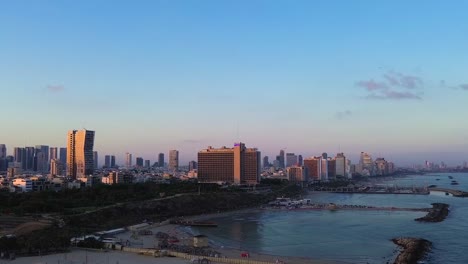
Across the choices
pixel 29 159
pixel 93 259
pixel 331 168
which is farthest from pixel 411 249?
pixel 331 168

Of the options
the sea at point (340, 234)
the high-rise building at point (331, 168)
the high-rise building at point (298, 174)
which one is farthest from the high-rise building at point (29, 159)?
the sea at point (340, 234)

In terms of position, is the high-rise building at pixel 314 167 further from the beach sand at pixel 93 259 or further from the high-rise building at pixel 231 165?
the beach sand at pixel 93 259

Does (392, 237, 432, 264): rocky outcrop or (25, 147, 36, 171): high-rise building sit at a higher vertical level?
(25, 147, 36, 171): high-rise building

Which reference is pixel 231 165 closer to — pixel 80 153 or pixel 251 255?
pixel 80 153

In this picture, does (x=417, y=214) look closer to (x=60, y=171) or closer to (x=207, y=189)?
(x=207, y=189)

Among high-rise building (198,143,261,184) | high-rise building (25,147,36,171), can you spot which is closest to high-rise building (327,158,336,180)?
high-rise building (198,143,261,184)

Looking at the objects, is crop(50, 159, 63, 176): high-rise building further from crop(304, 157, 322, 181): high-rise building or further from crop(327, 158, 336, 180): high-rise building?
crop(327, 158, 336, 180): high-rise building
